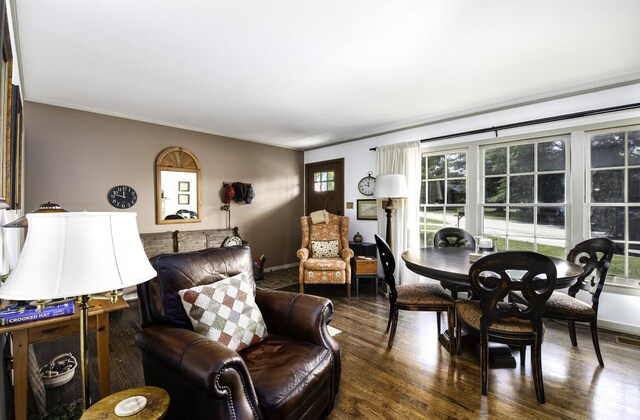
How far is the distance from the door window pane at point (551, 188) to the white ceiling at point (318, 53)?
909mm

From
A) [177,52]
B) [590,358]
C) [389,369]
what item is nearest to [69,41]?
[177,52]

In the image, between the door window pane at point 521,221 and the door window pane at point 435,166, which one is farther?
the door window pane at point 435,166

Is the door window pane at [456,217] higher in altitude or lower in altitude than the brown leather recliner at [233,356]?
higher

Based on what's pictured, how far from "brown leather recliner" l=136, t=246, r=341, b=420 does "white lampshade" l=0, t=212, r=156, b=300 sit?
575 millimetres

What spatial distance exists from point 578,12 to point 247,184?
14.7 ft

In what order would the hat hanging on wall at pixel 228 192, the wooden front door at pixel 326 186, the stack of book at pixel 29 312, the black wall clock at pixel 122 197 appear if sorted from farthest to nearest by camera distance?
the wooden front door at pixel 326 186, the hat hanging on wall at pixel 228 192, the black wall clock at pixel 122 197, the stack of book at pixel 29 312

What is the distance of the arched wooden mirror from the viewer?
13.5ft

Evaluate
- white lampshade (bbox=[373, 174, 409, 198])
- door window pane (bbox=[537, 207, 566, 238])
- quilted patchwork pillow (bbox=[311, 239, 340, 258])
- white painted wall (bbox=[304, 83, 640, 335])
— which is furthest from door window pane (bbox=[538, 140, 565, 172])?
quilted patchwork pillow (bbox=[311, 239, 340, 258])

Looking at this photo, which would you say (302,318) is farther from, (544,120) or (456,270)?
(544,120)

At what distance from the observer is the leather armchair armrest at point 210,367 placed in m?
1.17

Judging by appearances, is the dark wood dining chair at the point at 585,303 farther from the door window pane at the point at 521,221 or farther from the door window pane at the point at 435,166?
the door window pane at the point at 435,166

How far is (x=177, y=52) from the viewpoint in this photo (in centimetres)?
229

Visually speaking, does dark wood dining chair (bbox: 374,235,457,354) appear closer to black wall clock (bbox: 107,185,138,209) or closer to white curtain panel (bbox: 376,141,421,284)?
white curtain panel (bbox: 376,141,421,284)

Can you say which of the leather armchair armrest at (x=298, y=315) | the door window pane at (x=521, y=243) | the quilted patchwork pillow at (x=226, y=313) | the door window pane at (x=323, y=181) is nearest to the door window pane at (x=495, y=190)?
the door window pane at (x=521, y=243)
